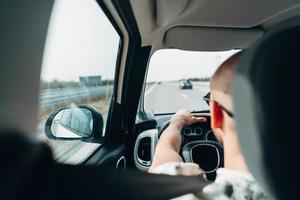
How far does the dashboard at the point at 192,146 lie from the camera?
362 cm

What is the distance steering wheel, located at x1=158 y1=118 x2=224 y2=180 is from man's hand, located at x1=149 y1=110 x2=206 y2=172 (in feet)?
2.14

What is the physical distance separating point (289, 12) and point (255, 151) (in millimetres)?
2678

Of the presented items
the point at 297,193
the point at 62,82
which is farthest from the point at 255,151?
the point at 62,82

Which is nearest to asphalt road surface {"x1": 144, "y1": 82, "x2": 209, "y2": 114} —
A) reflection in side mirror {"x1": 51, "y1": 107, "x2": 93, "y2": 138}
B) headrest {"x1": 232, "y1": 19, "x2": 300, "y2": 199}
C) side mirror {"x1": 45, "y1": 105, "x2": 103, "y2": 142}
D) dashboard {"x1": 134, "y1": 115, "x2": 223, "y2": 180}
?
dashboard {"x1": 134, "y1": 115, "x2": 223, "y2": 180}

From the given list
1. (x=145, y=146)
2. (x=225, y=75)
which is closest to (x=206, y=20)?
(x=145, y=146)

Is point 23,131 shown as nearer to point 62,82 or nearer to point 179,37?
point 62,82

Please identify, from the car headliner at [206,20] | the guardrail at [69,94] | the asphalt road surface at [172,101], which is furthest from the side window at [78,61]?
the asphalt road surface at [172,101]

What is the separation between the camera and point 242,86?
1309mm

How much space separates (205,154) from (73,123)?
53.8 inches

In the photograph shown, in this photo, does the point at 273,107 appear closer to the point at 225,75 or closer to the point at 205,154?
the point at 225,75

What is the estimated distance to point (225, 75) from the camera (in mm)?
1566

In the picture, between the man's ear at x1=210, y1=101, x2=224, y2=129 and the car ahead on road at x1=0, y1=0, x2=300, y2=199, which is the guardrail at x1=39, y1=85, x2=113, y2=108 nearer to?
the car ahead on road at x1=0, y1=0, x2=300, y2=199

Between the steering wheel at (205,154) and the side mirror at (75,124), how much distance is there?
690 millimetres

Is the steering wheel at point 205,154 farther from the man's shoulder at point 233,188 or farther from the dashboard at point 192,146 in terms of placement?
the man's shoulder at point 233,188
